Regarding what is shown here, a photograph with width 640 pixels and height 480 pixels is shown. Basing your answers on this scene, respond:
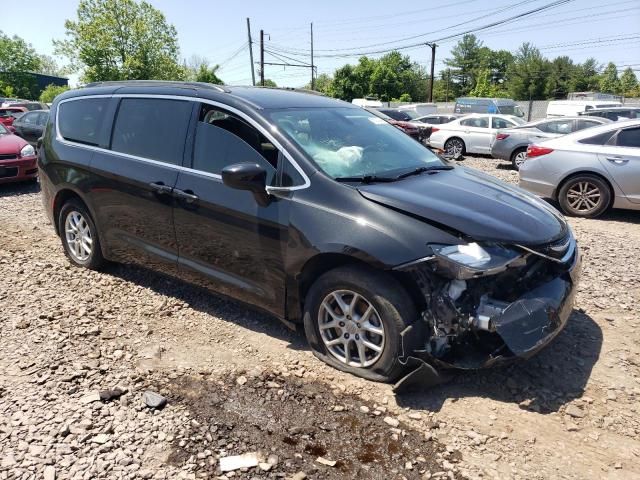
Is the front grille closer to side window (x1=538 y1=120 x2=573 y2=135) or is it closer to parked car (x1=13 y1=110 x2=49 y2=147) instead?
parked car (x1=13 y1=110 x2=49 y2=147)

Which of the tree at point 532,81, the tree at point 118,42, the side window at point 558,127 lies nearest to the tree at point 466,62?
the tree at point 532,81

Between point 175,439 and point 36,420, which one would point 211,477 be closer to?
point 175,439

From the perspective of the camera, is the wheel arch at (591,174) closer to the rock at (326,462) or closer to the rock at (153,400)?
the rock at (326,462)

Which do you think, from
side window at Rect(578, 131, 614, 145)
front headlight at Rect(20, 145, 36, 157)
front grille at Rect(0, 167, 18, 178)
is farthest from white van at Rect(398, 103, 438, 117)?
front grille at Rect(0, 167, 18, 178)

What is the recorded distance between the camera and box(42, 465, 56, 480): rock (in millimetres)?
2377

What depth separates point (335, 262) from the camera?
3.19m

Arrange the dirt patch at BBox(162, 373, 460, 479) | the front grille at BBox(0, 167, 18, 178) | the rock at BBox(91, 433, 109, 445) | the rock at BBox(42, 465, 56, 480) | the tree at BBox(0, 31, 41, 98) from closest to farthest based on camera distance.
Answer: the rock at BBox(42, 465, 56, 480) → the dirt patch at BBox(162, 373, 460, 479) → the rock at BBox(91, 433, 109, 445) → the front grille at BBox(0, 167, 18, 178) → the tree at BBox(0, 31, 41, 98)

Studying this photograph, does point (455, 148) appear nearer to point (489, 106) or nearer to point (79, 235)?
point (489, 106)

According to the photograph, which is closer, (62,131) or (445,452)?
(445,452)

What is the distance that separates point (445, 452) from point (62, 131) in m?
4.65

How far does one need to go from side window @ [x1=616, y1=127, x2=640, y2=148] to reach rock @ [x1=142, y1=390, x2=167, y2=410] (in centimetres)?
735

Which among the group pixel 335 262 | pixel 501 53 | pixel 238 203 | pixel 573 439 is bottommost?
pixel 573 439

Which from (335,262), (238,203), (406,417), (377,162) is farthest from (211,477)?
(377,162)

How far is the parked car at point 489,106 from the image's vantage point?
84.1 ft
